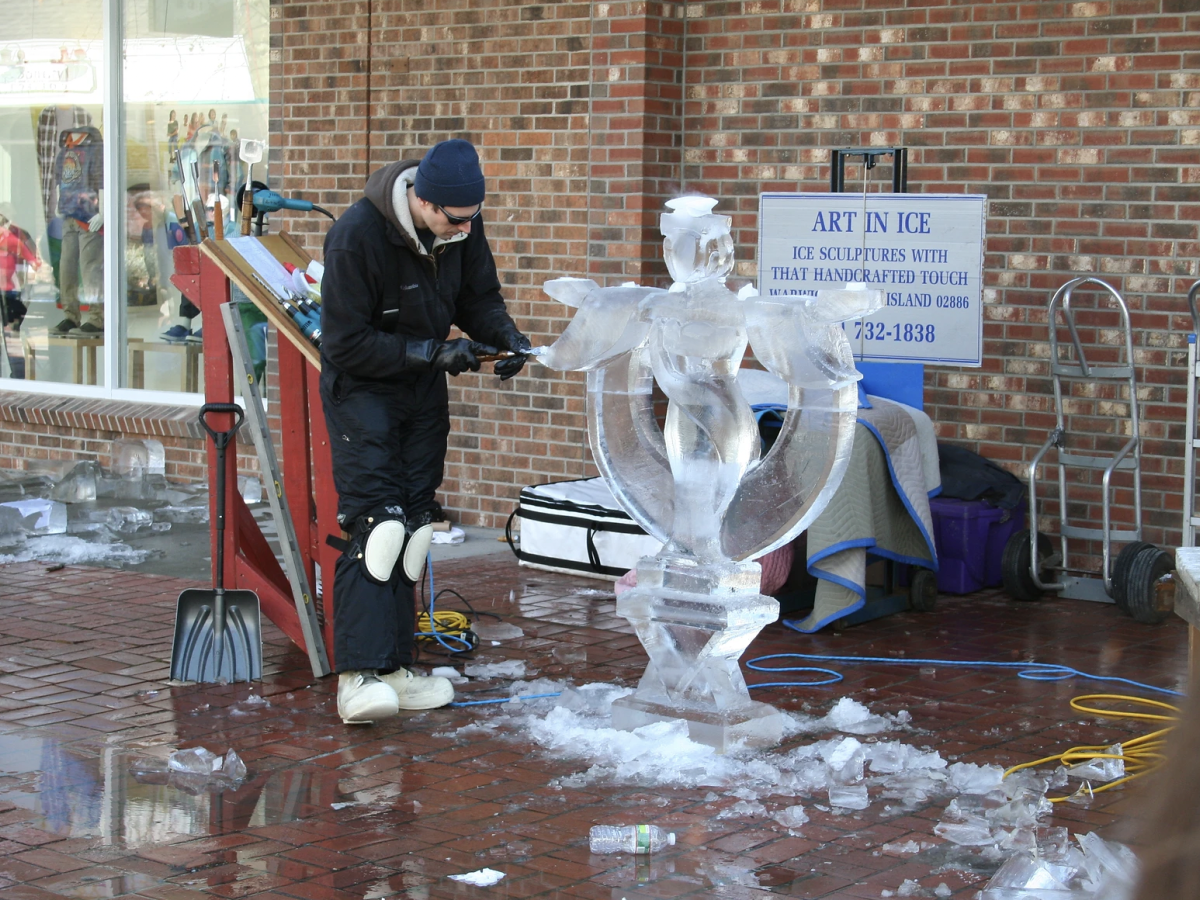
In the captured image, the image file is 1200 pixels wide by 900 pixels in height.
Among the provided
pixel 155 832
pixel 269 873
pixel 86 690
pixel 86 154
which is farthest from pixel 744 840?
pixel 86 154

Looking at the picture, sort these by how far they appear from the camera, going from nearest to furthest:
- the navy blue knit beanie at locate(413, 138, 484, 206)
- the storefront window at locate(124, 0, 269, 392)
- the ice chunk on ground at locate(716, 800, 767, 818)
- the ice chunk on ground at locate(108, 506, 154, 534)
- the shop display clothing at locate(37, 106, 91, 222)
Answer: the ice chunk on ground at locate(716, 800, 767, 818)
the navy blue knit beanie at locate(413, 138, 484, 206)
the ice chunk on ground at locate(108, 506, 154, 534)
the storefront window at locate(124, 0, 269, 392)
the shop display clothing at locate(37, 106, 91, 222)

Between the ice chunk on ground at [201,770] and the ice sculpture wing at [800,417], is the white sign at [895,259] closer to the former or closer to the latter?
the ice sculpture wing at [800,417]

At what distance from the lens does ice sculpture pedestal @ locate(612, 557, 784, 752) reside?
4660mm

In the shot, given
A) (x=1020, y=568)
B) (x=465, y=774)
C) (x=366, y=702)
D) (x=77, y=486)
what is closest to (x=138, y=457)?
(x=77, y=486)

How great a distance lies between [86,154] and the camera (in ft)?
33.9

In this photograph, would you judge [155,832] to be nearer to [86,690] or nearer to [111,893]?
[111,893]

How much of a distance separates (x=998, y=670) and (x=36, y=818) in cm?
337

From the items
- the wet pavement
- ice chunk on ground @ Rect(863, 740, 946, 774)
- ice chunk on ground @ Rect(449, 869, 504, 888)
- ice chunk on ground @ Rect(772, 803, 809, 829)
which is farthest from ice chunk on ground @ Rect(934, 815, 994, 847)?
ice chunk on ground @ Rect(449, 869, 504, 888)

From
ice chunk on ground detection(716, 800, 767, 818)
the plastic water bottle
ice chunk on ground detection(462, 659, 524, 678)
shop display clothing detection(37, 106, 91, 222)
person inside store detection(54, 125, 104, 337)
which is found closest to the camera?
the plastic water bottle

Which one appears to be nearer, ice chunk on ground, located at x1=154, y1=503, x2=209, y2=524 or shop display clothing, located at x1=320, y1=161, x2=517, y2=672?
shop display clothing, located at x1=320, y1=161, x2=517, y2=672

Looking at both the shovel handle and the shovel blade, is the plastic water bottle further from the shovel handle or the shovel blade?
the shovel handle

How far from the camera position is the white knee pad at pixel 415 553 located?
5.07 m

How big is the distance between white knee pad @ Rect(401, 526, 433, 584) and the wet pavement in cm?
47

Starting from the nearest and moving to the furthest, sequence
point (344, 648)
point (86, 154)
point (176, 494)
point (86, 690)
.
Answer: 1. point (344, 648)
2. point (86, 690)
3. point (176, 494)
4. point (86, 154)
